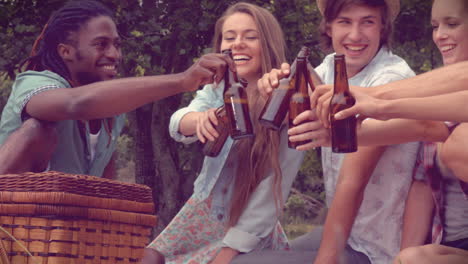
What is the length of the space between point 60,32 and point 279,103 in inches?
56.6

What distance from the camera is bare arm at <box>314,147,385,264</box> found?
3.26 metres

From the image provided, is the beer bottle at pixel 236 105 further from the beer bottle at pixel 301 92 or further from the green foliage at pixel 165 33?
the green foliage at pixel 165 33

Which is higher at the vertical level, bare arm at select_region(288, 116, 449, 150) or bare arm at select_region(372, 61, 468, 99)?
bare arm at select_region(372, 61, 468, 99)

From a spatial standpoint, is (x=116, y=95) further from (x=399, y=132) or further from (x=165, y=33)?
(x=165, y=33)

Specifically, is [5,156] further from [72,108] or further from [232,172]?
[232,172]

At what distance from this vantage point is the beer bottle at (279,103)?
3.06 metres

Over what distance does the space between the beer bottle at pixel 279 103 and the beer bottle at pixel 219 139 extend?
1.13 feet

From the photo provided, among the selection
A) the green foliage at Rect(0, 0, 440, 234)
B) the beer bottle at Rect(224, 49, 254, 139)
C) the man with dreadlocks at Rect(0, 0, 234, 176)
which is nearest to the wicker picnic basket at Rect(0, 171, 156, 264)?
the man with dreadlocks at Rect(0, 0, 234, 176)

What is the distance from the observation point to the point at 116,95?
2.95 m

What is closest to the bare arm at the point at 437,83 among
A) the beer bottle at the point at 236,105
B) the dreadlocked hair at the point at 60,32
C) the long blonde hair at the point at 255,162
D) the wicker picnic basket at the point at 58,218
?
the beer bottle at the point at 236,105

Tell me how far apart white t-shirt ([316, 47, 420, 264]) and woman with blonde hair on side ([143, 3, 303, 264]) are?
0.31 m

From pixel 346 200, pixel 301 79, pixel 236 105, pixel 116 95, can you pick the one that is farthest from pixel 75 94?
pixel 346 200

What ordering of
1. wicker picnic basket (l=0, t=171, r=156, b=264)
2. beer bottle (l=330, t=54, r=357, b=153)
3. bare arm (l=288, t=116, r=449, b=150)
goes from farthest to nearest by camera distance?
bare arm (l=288, t=116, r=449, b=150) < beer bottle (l=330, t=54, r=357, b=153) < wicker picnic basket (l=0, t=171, r=156, b=264)

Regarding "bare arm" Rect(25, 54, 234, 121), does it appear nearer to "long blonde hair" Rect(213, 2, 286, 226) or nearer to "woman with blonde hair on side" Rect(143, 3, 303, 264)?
"woman with blonde hair on side" Rect(143, 3, 303, 264)
